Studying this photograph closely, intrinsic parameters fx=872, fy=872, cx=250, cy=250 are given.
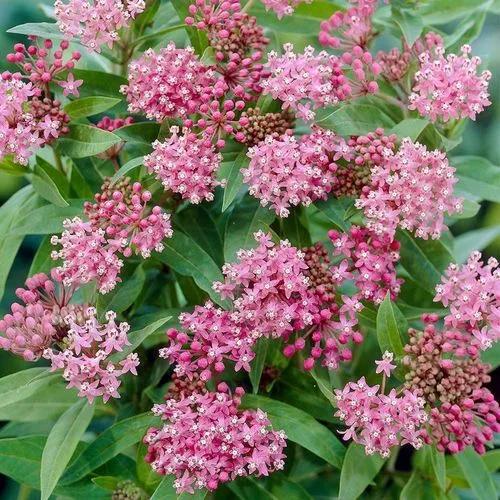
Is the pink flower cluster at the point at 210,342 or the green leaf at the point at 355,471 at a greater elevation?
the pink flower cluster at the point at 210,342

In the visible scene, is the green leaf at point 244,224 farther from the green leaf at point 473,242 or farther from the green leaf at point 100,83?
the green leaf at point 473,242

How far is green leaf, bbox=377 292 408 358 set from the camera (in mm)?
1545

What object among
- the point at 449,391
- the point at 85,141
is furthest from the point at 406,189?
the point at 85,141

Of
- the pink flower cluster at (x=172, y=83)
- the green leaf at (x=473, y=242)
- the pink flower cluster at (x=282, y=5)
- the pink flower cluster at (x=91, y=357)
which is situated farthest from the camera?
the green leaf at (x=473, y=242)

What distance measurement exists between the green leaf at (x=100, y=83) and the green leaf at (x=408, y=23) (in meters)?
0.57

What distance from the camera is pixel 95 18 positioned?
1.63m

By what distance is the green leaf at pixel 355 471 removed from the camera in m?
1.57

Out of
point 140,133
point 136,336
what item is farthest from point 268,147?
point 136,336

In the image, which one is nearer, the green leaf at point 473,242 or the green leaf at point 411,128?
the green leaf at point 411,128

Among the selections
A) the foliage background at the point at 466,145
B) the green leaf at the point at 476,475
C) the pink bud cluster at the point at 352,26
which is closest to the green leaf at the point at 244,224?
the pink bud cluster at the point at 352,26

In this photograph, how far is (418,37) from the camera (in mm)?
1796

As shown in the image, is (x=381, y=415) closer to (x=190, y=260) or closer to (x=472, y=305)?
(x=472, y=305)

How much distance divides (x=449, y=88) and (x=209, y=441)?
0.78 meters

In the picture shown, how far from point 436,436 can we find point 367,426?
13 centimetres
